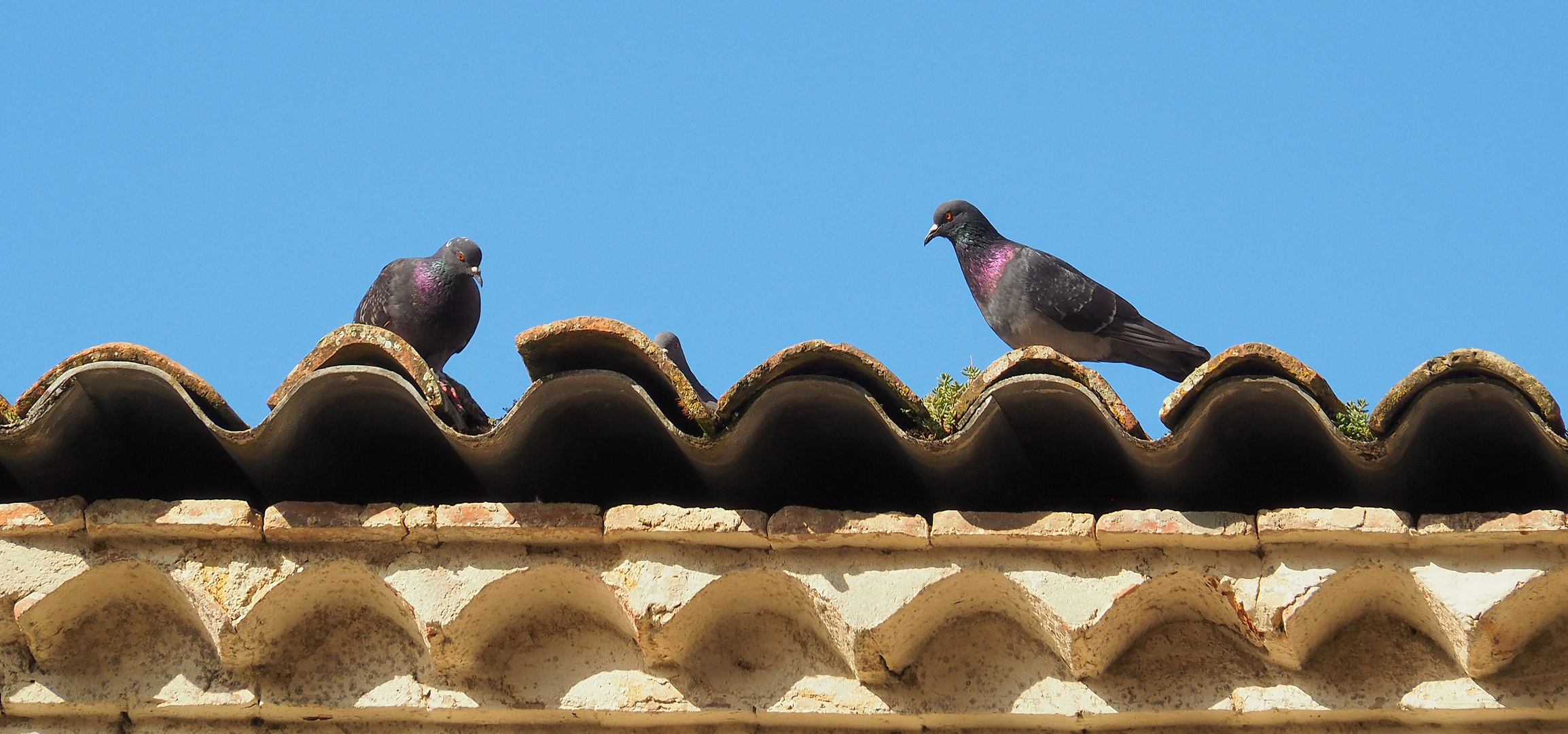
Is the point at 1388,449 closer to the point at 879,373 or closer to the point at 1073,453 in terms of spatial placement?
the point at 1073,453

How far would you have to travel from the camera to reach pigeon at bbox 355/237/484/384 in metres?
6.15

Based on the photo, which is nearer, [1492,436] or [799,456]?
[1492,436]

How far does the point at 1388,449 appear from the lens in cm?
294

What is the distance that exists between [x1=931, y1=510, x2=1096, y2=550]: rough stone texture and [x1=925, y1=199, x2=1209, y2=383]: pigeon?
2.81 meters

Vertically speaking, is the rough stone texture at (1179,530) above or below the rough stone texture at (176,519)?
above

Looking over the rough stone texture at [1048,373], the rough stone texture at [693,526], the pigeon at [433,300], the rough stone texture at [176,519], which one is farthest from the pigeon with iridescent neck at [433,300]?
the rough stone texture at [1048,373]

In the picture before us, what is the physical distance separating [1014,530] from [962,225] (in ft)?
12.5

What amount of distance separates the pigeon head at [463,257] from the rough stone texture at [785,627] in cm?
324

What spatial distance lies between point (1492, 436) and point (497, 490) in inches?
82.8

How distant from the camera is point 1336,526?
2875 mm

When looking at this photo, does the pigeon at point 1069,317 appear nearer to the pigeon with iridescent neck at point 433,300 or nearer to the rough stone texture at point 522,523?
the pigeon with iridescent neck at point 433,300

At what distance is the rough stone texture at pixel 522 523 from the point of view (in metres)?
3.03

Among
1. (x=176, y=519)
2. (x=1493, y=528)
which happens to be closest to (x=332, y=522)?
(x=176, y=519)

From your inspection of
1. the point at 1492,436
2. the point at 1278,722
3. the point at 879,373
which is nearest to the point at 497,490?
the point at 879,373
